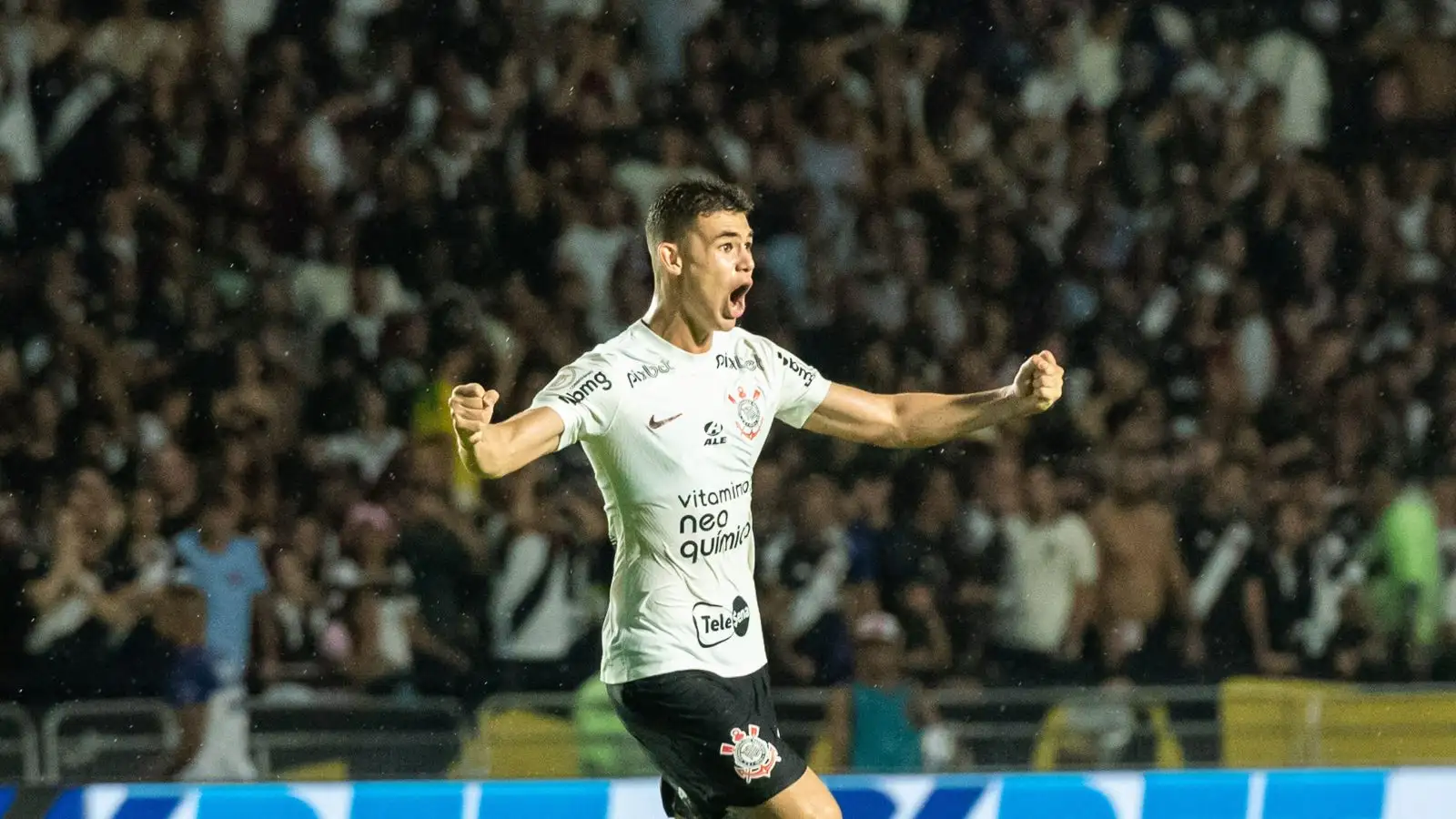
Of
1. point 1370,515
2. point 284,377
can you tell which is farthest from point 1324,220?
point 284,377

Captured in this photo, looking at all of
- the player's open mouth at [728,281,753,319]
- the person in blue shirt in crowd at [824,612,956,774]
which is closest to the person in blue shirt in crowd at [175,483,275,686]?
the person in blue shirt in crowd at [824,612,956,774]

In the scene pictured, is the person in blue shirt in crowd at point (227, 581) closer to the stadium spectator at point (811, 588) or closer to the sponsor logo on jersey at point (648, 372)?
the stadium spectator at point (811, 588)

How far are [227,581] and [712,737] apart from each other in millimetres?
4341

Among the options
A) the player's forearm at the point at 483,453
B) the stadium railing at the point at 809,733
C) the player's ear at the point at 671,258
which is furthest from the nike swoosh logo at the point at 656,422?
the stadium railing at the point at 809,733

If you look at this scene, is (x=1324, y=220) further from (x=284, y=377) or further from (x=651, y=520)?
(x=651, y=520)

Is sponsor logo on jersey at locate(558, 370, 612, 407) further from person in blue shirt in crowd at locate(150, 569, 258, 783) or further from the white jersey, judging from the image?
person in blue shirt in crowd at locate(150, 569, 258, 783)

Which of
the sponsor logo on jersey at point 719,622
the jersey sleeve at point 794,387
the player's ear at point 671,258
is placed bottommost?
the sponsor logo on jersey at point 719,622

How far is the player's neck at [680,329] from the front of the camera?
456 cm

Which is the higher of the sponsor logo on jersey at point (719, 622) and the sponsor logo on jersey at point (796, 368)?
the sponsor logo on jersey at point (796, 368)

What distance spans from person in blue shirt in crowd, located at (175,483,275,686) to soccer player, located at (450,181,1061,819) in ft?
13.0

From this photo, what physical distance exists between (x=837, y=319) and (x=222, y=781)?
4.07 metres

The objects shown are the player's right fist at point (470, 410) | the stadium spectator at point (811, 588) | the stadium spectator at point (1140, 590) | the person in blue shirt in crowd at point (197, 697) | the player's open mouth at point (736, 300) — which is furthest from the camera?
the stadium spectator at point (1140, 590)

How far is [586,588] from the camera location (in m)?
8.34

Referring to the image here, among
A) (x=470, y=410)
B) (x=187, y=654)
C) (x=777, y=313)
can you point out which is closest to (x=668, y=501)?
(x=470, y=410)
